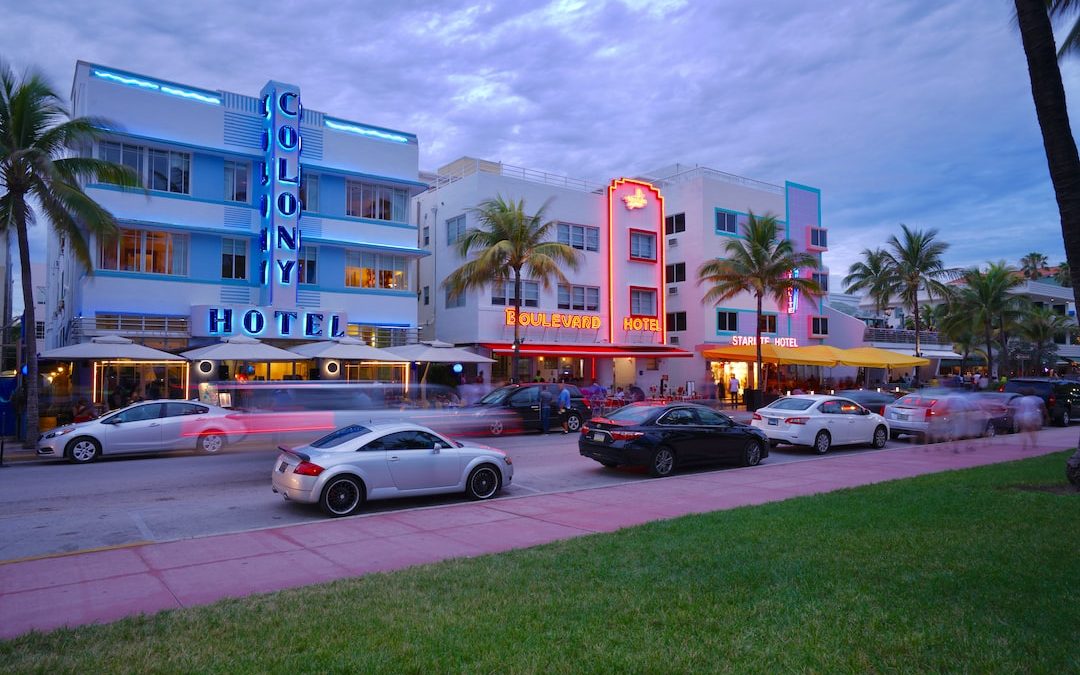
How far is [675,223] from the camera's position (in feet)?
148

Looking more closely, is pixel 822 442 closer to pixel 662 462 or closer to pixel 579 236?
pixel 662 462

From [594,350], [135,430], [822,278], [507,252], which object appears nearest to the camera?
[135,430]

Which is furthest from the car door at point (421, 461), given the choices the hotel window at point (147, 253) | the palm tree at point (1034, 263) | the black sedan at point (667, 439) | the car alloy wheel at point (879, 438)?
the palm tree at point (1034, 263)

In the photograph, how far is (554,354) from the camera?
34719 millimetres

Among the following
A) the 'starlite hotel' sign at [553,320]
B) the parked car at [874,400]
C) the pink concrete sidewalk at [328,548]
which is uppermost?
the 'starlite hotel' sign at [553,320]

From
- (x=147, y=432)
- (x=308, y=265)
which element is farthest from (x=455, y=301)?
(x=147, y=432)

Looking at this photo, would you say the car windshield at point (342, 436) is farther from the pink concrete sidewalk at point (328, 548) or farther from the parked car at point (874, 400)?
the parked car at point (874, 400)

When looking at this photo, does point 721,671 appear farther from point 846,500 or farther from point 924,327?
point 924,327

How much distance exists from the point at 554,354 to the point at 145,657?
98.9 ft

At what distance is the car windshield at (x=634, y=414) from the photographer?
1513 centimetres

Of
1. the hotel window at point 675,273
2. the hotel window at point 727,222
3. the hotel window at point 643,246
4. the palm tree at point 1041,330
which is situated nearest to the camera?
the hotel window at point 643,246

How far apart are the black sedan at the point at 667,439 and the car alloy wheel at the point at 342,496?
568cm

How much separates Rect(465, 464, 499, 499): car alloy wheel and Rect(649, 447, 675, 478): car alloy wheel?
382 cm

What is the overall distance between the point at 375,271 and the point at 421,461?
848 inches
